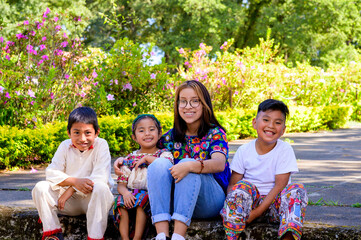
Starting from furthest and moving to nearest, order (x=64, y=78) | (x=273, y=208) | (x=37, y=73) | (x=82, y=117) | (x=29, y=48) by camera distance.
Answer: (x=64, y=78) → (x=37, y=73) → (x=29, y=48) → (x=82, y=117) → (x=273, y=208)

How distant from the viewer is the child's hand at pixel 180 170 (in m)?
2.55

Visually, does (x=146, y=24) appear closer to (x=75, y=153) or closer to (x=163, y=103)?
(x=163, y=103)

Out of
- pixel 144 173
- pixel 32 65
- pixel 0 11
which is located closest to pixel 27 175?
pixel 32 65

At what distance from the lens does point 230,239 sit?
99.3 inches

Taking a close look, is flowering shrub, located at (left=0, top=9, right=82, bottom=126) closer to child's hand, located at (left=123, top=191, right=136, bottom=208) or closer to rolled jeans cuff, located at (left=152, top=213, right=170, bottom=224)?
child's hand, located at (left=123, top=191, right=136, bottom=208)

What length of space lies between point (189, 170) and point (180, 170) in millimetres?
58

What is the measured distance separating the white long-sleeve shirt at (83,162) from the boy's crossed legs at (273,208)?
88 centimetres

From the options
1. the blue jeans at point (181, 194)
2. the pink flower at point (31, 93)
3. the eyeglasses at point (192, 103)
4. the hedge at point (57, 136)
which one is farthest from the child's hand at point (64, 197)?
the pink flower at point (31, 93)

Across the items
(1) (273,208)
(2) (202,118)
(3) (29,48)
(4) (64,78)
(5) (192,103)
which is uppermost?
(3) (29,48)

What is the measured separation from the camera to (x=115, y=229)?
9.71ft

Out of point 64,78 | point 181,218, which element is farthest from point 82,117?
point 64,78

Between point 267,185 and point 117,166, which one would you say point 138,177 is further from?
point 267,185

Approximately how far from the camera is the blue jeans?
2531 millimetres

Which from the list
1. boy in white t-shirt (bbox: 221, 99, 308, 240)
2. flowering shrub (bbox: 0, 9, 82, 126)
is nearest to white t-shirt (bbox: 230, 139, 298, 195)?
boy in white t-shirt (bbox: 221, 99, 308, 240)
